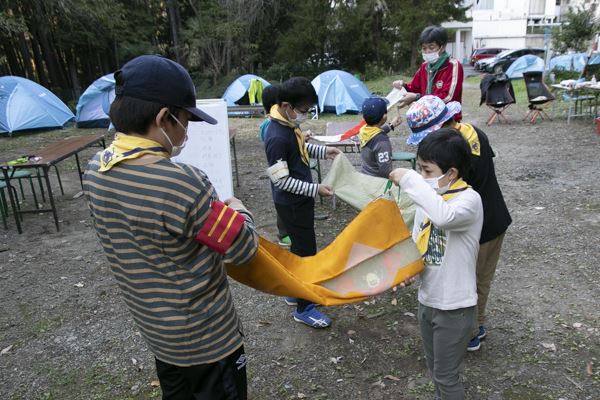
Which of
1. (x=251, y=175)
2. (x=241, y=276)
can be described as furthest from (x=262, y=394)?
(x=251, y=175)

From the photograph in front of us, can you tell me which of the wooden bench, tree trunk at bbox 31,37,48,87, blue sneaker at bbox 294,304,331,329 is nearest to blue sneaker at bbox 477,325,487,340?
blue sneaker at bbox 294,304,331,329

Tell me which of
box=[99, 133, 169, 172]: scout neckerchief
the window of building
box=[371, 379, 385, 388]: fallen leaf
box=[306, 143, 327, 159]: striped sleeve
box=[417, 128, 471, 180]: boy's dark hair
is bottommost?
box=[371, 379, 385, 388]: fallen leaf

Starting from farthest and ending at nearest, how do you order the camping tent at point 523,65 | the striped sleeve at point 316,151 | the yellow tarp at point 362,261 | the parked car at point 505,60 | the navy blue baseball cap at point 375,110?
the parked car at point 505,60 < the camping tent at point 523,65 < the navy blue baseball cap at point 375,110 < the striped sleeve at point 316,151 < the yellow tarp at point 362,261

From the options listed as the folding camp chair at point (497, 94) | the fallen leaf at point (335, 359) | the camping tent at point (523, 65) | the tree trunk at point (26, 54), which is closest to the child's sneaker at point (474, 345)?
the fallen leaf at point (335, 359)

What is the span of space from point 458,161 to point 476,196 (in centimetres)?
17

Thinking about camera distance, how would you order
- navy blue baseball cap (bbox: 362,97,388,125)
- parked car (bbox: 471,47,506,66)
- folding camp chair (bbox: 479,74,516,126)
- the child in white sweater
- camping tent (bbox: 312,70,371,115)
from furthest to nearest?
parked car (bbox: 471,47,506,66)
camping tent (bbox: 312,70,371,115)
folding camp chair (bbox: 479,74,516,126)
navy blue baseball cap (bbox: 362,97,388,125)
the child in white sweater

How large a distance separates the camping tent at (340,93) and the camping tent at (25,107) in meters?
8.21

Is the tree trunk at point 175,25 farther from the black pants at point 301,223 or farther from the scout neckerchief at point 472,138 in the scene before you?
the scout neckerchief at point 472,138

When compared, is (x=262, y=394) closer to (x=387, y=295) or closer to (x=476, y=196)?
(x=387, y=295)

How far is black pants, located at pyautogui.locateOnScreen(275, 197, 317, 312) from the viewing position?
3.16m

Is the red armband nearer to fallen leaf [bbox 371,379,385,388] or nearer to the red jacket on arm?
fallen leaf [bbox 371,379,385,388]

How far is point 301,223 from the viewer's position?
10.5 feet

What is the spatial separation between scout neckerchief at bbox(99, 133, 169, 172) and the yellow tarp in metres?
0.81

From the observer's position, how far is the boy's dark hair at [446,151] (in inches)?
74.0
